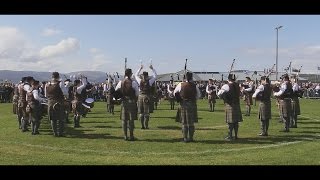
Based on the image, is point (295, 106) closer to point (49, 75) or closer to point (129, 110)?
point (129, 110)

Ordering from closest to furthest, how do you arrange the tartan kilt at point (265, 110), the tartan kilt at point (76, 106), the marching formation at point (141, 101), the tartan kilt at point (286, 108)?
the marching formation at point (141, 101) → the tartan kilt at point (265, 110) → the tartan kilt at point (286, 108) → the tartan kilt at point (76, 106)

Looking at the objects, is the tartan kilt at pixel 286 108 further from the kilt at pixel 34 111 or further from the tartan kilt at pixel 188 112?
the kilt at pixel 34 111

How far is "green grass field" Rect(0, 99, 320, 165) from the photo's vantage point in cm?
957

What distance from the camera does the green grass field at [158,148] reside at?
31.4 ft

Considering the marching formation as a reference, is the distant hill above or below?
above

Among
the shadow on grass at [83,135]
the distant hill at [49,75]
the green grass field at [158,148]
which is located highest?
the distant hill at [49,75]

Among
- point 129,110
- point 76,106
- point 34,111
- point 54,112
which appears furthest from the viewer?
point 76,106

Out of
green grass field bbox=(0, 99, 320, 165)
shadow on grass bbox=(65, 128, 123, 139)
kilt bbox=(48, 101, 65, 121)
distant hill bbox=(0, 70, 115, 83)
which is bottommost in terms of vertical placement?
green grass field bbox=(0, 99, 320, 165)

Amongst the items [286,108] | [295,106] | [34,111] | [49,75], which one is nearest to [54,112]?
[34,111]

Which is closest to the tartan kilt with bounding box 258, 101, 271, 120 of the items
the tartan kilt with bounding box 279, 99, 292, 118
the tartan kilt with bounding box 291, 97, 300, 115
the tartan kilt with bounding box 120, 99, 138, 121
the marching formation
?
the marching formation

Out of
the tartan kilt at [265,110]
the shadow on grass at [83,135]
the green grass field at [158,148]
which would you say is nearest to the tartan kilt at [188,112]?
the green grass field at [158,148]

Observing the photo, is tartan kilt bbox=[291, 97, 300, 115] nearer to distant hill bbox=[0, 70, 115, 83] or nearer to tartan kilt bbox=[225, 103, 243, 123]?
tartan kilt bbox=[225, 103, 243, 123]

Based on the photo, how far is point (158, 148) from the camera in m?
11.3
